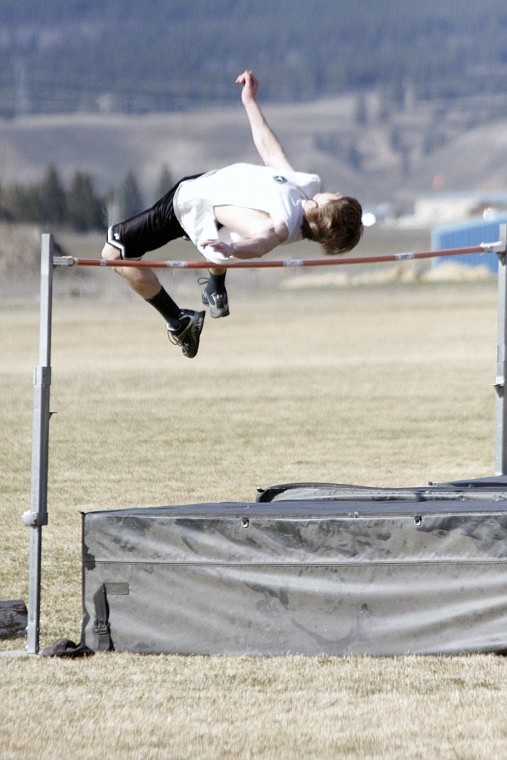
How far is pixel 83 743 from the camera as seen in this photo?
16.5ft

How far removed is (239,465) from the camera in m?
13.0

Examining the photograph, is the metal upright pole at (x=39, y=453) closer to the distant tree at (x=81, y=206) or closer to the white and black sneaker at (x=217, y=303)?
the white and black sneaker at (x=217, y=303)

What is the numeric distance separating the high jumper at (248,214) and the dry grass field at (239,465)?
6.48ft

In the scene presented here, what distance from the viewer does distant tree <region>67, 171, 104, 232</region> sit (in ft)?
352

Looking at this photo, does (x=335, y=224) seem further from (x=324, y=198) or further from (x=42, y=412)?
(x=42, y=412)

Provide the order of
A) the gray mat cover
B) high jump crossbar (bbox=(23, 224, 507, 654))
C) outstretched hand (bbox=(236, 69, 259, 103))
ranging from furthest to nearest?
outstretched hand (bbox=(236, 69, 259, 103)) → high jump crossbar (bbox=(23, 224, 507, 654)) → the gray mat cover

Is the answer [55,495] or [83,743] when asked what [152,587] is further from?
[55,495]

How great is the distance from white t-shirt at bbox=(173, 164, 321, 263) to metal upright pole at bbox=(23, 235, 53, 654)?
2.46 ft

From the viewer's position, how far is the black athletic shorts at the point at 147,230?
6.89 metres

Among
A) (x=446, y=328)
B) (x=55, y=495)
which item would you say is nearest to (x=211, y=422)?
(x=55, y=495)

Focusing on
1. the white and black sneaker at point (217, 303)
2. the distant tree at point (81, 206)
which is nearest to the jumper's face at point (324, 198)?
the white and black sneaker at point (217, 303)

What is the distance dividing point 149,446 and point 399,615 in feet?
27.6

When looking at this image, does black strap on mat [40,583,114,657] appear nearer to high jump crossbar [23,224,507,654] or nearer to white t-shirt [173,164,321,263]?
high jump crossbar [23,224,507,654]

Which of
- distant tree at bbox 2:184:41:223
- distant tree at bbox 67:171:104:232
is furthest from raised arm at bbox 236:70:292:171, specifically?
distant tree at bbox 67:171:104:232
